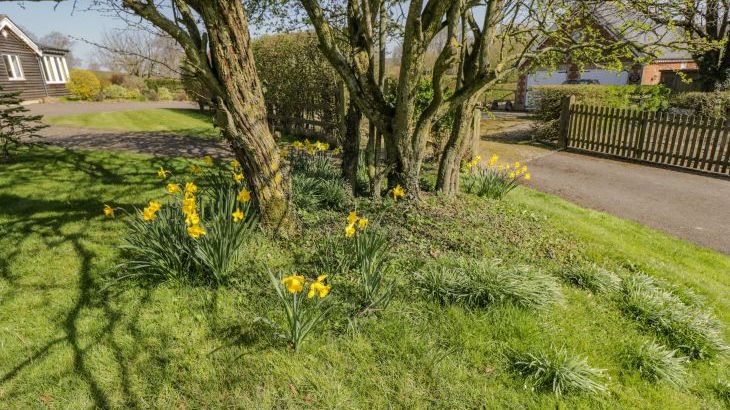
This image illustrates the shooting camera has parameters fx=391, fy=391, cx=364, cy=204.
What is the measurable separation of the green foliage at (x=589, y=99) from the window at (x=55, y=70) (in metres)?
34.9

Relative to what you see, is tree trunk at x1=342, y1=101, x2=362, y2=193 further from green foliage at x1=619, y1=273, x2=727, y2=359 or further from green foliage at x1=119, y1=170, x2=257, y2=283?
green foliage at x1=619, y1=273, x2=727, y2=359

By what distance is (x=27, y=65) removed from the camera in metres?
27.8

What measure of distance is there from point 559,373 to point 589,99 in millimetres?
13059

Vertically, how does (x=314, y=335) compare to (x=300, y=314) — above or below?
below

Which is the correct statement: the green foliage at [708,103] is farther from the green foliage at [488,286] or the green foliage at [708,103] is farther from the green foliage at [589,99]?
the green foliage at [488,286]

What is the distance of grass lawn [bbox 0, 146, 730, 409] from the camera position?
260 cm

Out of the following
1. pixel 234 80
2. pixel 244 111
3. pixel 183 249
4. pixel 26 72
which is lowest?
pixel 183 249

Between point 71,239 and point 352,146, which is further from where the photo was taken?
point 352,146

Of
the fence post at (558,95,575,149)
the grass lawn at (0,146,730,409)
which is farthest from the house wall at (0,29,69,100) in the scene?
the fence post at (558,95,575,149)

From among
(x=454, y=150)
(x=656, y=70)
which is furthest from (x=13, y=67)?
(x=656, y=70)

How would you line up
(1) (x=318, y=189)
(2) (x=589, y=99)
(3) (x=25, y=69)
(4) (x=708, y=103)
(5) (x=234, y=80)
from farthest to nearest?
(3) (x=25, y=69) → (4) (x=708, y=103) → (2) (x=589, y=99) → (1) (x=318, y=189) → (5) (x=234, y=80)

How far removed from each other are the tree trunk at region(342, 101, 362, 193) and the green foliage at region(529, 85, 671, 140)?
927 centimetres

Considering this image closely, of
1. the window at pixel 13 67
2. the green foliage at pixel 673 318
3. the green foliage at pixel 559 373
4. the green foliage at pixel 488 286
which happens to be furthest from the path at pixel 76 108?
the green foliage at pixel 673 318

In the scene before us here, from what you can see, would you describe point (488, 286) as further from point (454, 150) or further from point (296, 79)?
point (296, 79)
